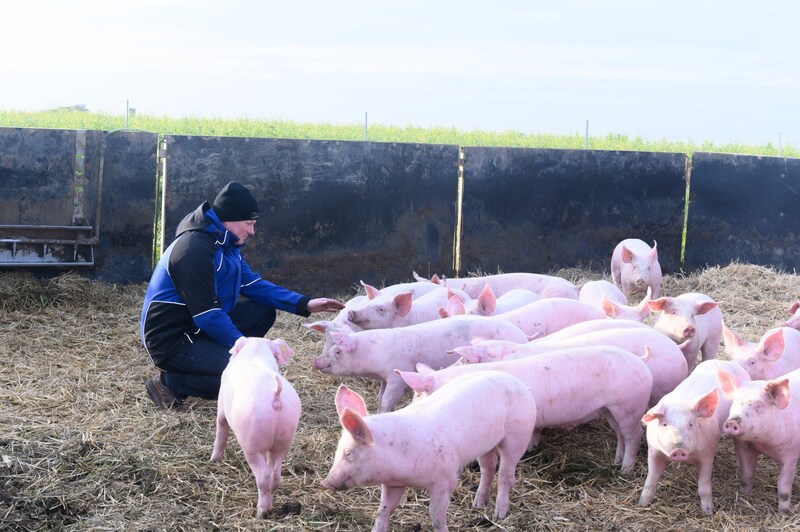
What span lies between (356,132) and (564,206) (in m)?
18.9

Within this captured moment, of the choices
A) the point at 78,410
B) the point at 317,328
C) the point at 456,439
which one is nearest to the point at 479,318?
the point at 317,328

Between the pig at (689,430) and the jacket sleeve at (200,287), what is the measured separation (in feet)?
7.38

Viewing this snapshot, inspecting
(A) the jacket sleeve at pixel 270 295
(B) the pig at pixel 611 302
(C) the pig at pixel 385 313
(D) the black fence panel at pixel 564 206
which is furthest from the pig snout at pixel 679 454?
(D) the black fence panel at pixel 564 206

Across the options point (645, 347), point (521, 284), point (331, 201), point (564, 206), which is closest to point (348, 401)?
point (645, 347)

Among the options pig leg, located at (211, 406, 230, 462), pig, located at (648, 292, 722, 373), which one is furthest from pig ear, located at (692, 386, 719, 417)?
pig leg, located at (211, 406, 230, 462)

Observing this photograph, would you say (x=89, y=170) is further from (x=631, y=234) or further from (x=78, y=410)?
(x=631, y=234)

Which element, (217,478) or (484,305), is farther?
(484,305)

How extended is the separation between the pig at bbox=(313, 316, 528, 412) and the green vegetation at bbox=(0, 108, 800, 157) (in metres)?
19.1

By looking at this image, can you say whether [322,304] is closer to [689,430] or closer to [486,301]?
[486,301]

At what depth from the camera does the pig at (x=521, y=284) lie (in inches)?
272

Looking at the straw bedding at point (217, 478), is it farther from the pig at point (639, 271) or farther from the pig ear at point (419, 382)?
the pig at point (639, 271)

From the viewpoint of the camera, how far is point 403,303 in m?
5.84

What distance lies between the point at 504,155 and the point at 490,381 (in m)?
5.81

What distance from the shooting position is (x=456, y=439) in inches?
145
